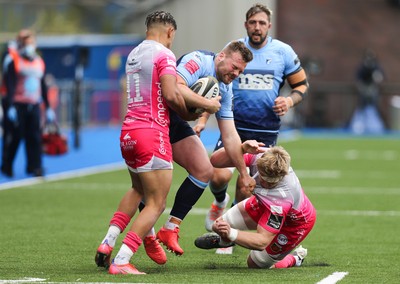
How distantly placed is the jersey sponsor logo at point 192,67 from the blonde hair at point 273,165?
0.87 metres

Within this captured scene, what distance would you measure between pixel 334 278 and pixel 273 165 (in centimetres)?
103

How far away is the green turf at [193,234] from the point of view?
29.3 feet

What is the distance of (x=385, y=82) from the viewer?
41844 millimetres

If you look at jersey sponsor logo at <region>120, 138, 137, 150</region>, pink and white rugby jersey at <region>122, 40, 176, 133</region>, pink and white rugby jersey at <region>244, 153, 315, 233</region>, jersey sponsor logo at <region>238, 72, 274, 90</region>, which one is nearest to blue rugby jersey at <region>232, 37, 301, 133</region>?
jersey sponsor logo at <region>238, 72, 274, 90</region>

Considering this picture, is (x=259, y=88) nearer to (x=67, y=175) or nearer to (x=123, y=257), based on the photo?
(x=123, y=257)

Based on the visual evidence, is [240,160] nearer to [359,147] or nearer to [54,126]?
[54,126]

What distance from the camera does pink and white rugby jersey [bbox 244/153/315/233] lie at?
920 cm

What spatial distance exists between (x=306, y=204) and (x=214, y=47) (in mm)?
29691

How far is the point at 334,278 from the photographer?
344 inches

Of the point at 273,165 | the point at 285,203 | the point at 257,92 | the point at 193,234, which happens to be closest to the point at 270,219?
the point at 285,203

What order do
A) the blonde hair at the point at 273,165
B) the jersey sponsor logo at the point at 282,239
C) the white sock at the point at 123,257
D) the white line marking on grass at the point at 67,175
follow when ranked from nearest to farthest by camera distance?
the white sock at the point at 123,257 < the blonde hair at the point at 273,165 < the jersey sponsor logo at the point at 282,239 < the white line marking on grass at the point at 67,175

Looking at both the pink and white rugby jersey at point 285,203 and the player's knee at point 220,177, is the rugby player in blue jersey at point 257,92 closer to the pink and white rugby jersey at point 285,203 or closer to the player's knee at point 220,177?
the player's knee at point 220,177

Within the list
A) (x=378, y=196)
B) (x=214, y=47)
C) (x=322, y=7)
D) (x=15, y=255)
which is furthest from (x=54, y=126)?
(x=322, y=7)

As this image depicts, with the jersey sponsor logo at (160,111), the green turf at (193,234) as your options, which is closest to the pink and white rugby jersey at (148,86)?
the jersey sponsor logo at (160,111)
